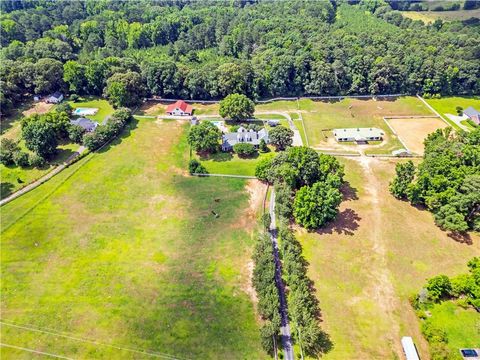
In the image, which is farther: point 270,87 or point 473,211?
point 270,87

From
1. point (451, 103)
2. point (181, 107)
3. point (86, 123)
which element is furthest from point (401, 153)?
point (86, 123)

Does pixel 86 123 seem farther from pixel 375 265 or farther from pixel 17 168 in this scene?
pixel 375 265

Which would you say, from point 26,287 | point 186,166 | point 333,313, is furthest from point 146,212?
point 333,313

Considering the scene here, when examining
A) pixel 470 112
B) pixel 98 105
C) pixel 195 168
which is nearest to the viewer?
pixel 195 168

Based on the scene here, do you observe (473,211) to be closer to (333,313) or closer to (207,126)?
(333,313)

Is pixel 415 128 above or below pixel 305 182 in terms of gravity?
above

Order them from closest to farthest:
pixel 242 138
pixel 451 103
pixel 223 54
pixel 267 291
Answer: pixel 267 291, pixel 242 138, pixel 451 103, pixel 223 54

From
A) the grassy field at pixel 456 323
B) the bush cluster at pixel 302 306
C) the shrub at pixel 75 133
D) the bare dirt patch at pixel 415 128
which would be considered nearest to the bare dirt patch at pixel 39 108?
the shrub at pixel 75 133
